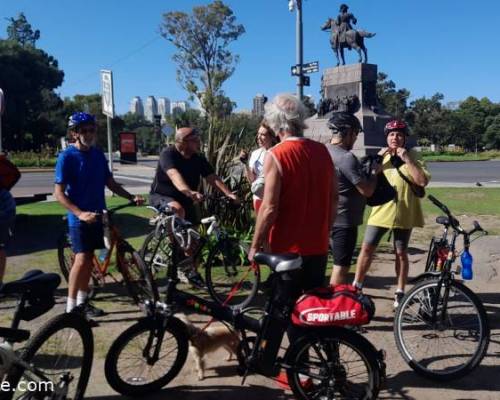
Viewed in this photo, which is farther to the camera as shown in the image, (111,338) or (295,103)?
(111,338)

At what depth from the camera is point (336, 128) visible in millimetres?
4207

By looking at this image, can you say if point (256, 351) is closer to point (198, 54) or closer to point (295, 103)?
point (295, 103)

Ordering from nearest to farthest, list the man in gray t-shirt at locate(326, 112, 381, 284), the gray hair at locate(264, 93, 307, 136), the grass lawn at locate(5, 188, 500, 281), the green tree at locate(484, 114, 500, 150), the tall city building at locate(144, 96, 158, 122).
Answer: the gray hair at locate(264, 93, 307, 136) → the man in gray t-shirt at locate(326, 112, 381, 284) → the grass lawn at locate(5, 188, 500, 281) → the green tree at locate(484, 114, 500, 150) → the tall city building at locate(144, 96, 158, 122)

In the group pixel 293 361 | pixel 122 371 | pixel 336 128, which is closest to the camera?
pixel 293 361

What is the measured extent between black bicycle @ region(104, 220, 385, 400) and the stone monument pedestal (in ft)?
66.6

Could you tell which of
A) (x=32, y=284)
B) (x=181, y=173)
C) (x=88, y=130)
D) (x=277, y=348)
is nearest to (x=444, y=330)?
(x=277, y=348)

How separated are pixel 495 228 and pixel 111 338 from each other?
26.2ft

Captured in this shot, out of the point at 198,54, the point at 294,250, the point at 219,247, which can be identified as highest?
the point at 198,54

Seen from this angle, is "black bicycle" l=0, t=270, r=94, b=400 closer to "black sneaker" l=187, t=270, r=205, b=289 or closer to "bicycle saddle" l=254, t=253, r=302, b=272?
"bicycle saddle" l=254, t=253, r=302, b=272

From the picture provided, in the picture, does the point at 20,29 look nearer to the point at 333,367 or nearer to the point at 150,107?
the point at 150,107

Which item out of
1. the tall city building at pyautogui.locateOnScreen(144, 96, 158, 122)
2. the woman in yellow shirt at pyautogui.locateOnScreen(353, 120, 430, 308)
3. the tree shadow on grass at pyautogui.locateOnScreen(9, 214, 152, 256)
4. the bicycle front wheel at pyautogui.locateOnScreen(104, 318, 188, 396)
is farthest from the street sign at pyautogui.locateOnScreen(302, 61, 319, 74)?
the tall city building at pyautogui.locateOnScreen(144, 96, 158, 122)

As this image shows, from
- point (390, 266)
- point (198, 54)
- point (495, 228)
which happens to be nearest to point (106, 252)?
point (390, 266)

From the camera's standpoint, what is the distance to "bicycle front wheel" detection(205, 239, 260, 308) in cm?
563

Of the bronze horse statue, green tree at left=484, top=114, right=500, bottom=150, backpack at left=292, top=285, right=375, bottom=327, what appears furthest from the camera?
green tree at left=484, top=114, right=500, bottom=150
